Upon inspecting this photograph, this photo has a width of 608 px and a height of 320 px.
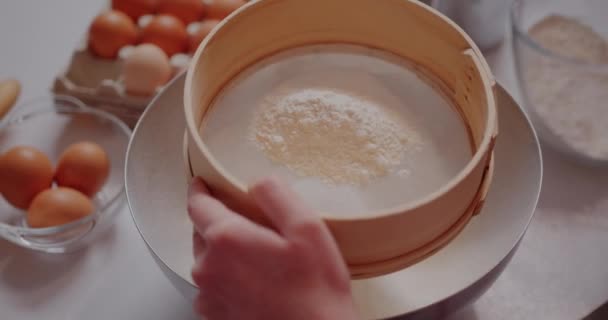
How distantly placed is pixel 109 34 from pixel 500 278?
1.96 feet

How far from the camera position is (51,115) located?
85 centimetres

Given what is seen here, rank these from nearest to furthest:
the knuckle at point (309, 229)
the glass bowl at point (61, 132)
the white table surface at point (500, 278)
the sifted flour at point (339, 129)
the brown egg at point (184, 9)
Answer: the knuckle at point (309, 229) → the sifted flour at point (339, 129) → the white table surface at point (500, 278) → the glass bowl at point (61, 132) → the brown egg at point (184, 9)

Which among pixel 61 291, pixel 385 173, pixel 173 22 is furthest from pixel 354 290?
pixel 173 22

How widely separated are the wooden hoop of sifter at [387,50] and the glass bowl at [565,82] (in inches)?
9.1

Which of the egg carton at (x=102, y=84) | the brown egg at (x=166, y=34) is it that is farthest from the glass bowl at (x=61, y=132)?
the brown egg at (x=166, y=34)

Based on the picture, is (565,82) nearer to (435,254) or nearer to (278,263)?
(435,254)

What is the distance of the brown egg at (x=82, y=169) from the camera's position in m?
0.74

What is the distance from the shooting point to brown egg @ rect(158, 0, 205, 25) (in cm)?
91

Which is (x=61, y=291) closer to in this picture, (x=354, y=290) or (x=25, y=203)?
(x=25, y=203)

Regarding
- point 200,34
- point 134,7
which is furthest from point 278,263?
point 134,7

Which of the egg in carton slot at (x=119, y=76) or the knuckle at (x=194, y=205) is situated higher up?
the knuckle at (x=194, y=205)

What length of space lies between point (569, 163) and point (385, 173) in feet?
1.18

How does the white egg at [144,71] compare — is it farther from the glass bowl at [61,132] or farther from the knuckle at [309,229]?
the knuckle at [309,229]

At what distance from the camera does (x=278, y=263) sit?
0.43 m
